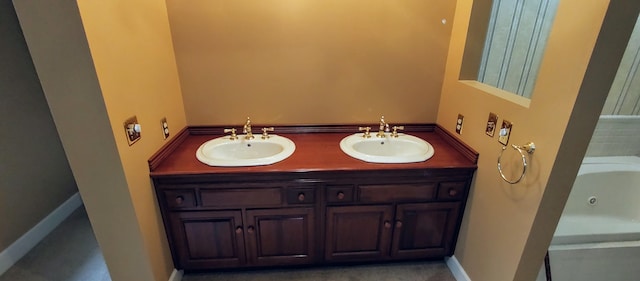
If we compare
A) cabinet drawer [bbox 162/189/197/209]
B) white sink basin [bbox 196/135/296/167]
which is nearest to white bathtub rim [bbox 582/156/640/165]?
white sink basin [bbox 196/135/296/167]

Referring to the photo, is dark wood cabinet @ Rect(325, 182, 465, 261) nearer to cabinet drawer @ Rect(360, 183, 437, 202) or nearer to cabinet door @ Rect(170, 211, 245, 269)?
cabinet drawer @ Rect(360, 183, 437, 202)

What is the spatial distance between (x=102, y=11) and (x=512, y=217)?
2.01 m

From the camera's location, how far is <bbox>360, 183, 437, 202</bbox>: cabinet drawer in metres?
1.62

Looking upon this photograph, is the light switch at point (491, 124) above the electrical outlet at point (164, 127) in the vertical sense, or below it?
above

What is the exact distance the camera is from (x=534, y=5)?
5.26 ft

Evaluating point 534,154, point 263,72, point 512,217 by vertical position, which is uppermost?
point 263,72

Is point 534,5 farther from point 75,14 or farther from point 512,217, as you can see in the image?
point 75,14

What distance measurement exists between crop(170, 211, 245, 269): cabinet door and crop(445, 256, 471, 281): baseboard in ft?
4.54

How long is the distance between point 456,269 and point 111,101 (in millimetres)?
2134

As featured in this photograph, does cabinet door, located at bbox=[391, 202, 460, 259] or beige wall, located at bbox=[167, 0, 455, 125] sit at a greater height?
beige wall, located at bbox=[167, 0, 455, 125]

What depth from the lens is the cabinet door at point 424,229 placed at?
1.70 metres

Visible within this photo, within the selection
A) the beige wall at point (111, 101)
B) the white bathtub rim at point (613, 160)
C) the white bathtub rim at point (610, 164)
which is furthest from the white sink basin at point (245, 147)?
the white bathtub rim at point (613, 160)

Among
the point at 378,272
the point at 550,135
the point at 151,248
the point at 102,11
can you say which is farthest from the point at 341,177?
the point at 102,11

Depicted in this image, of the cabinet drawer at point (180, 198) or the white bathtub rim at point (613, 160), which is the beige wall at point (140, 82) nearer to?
the cabinet drawer at point (180, 198)
